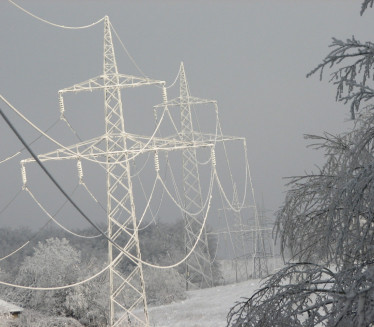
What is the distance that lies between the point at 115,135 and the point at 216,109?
49.2ft

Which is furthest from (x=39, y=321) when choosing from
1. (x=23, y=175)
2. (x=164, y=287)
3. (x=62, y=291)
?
(x=164, y=287)

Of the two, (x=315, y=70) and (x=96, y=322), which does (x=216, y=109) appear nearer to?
(x=96, y=322)

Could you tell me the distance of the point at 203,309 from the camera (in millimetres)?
33125

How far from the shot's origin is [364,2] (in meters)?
7.50

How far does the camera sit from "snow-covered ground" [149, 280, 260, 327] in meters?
30.6

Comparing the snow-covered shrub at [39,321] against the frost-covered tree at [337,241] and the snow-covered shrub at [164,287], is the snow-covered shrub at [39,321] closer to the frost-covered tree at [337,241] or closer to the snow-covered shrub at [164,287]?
the snow-covered shrub at [164,287]

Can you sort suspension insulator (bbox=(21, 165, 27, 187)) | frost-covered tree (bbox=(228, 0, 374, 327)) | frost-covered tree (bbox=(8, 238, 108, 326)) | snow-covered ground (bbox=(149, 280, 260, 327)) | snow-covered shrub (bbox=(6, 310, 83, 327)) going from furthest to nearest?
frost-covered tree (bbox=(8, 238, 108, 326)), snow-covered ground (bbox=(149, 280, 260, 327)), snow-covered shrub (bbox=(6, 310, 83, 327)), suspension insulator (bbox=(21, 165, 27, 187)), frost-covered tree (bbox=(228, 0, 374, 327))

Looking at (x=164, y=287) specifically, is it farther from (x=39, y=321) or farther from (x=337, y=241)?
(x=337, y=241)

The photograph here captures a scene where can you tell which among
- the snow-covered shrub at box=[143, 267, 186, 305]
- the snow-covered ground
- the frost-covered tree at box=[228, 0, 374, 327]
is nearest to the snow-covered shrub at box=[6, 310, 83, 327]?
the snow-covered ground

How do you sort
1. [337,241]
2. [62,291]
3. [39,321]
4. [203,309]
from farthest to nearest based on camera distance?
[62,291] < [203,309] < [39,321] < [337,241]

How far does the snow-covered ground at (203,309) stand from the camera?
100 ft

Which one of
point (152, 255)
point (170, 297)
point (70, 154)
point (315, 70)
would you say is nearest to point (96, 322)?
point (170, 297)

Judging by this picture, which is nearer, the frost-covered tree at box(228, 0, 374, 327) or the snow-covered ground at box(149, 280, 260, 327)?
the frost-covered tree at box(228, 0, 374, 327)

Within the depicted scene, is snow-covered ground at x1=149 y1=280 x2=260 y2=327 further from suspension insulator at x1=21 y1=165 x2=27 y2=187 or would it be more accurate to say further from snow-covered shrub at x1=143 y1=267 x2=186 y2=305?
suspension insulator at x1=21 y1=165 x2=27 y2=187
